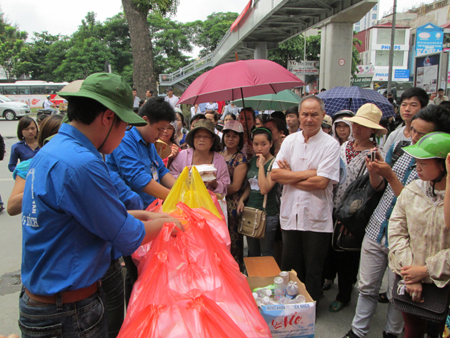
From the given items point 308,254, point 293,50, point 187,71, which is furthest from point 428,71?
point 187,71

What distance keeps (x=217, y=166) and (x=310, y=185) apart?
3.22 feet

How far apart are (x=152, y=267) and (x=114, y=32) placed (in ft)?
158

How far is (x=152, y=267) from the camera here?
1.46m

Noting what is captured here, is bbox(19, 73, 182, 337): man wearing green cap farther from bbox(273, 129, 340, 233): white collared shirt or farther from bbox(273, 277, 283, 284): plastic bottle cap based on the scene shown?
bbox(273, 129, 340, 233): white collared shirt

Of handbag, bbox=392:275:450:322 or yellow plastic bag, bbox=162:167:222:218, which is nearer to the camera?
handbag, bbox=392:275:450:322

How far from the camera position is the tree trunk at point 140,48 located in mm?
10805

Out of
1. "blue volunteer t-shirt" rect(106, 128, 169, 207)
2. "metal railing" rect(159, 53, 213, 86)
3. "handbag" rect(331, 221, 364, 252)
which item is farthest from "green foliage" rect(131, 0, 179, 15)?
"metal railing" rect(159, 53, 213, 86)

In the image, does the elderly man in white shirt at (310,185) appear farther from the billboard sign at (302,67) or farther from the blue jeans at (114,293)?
the billboard sign at (302,67)

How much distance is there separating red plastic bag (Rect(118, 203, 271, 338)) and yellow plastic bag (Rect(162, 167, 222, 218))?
32 cm

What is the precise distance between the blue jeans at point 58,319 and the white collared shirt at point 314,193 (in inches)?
70.3

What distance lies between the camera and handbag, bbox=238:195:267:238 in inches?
117

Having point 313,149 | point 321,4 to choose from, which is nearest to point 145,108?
point 313,149

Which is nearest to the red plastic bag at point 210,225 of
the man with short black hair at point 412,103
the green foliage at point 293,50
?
the man with short black hair at point 412,103

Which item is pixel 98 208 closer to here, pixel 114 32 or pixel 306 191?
pixel 306 191
